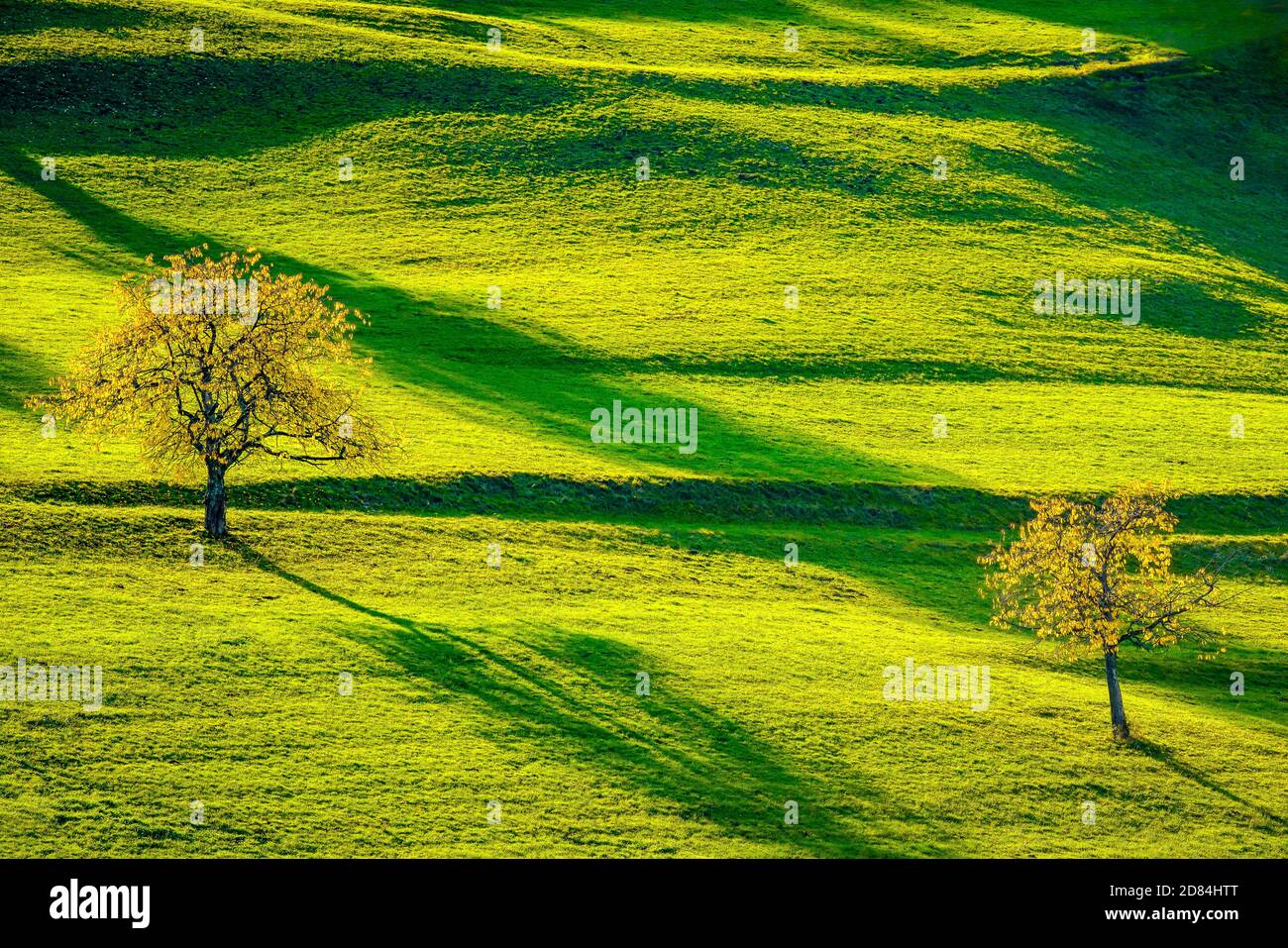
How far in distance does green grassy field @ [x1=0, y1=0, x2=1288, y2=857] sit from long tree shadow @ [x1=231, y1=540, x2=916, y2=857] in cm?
16

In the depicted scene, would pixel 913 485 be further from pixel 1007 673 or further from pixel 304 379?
pixel 304 379

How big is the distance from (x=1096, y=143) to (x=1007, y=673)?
68584mm

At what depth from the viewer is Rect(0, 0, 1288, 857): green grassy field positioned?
32219 mm

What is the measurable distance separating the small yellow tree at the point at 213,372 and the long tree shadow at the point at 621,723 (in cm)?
615

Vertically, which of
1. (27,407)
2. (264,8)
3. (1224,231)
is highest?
(264,8)

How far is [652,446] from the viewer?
54906 millimetres

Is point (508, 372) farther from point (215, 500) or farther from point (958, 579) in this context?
point (958, 579)

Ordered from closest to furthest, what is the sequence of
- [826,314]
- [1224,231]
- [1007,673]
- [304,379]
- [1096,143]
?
[1007,673]
[304,379]
[826,314]
[1224,231]
[1096,143]

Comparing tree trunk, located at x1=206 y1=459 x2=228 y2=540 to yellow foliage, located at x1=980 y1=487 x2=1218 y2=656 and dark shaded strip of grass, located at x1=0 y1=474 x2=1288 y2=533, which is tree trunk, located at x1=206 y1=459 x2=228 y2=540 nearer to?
dark shaded strip of grass, located at x1=0 y1=474 x2=1288 y2=533

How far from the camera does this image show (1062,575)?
37.2 m

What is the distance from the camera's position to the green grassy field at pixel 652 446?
106ft

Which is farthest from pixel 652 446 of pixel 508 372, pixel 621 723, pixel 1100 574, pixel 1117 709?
pixel 1117 709

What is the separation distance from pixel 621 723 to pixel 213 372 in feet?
64.5

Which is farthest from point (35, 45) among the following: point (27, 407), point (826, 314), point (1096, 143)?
point (1096, 143)
